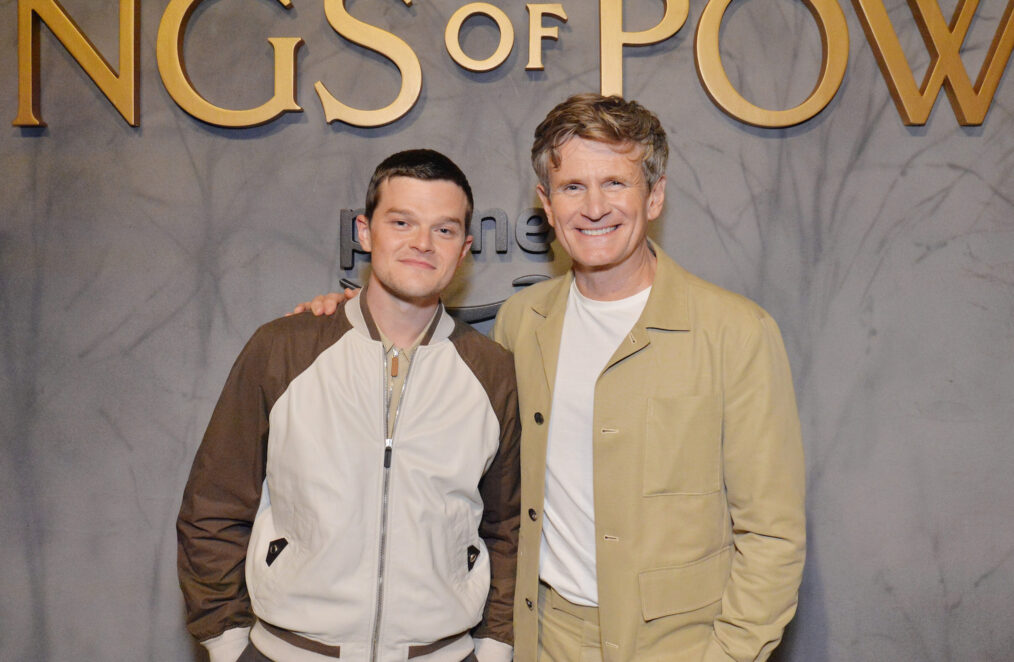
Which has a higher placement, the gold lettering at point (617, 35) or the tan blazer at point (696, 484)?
the gold lettering at point (617, 35)

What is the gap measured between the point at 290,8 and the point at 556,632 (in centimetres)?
217

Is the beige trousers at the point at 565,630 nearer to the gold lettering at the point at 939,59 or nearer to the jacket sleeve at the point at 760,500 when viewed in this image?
the jacket sleeve at the point at 760,500

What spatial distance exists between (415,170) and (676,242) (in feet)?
3.55

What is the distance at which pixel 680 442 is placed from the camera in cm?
164

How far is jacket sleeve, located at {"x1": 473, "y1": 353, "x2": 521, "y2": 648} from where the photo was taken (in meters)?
1.77

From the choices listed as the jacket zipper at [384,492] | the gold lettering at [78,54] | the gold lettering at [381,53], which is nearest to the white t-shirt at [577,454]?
the jacket zipper at [384,492]

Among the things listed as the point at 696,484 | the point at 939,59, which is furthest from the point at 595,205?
the point at 939,59

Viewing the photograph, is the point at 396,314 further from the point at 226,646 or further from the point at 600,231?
the point at 226,646

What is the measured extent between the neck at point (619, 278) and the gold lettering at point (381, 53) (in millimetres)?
987

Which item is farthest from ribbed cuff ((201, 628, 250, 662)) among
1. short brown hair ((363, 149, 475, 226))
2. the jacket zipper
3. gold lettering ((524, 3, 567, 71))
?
gold lettering ((524, 3, 567, 71))

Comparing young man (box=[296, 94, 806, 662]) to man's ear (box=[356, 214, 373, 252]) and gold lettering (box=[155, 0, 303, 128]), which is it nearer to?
man's ear (box=[356, 214, 373, 252])

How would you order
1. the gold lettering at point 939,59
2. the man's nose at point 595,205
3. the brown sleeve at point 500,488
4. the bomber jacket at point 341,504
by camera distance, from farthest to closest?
the gold lettering at point 939,59, the brown sleeve at point 500,488, the man's nose at point 595,205, the bomber jacket at point 341,504

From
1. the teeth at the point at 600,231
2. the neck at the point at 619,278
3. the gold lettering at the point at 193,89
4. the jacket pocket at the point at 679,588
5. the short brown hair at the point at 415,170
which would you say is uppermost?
the gold lettering at the point at 193,89

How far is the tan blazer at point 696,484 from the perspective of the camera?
Result: 1585 millimetres
